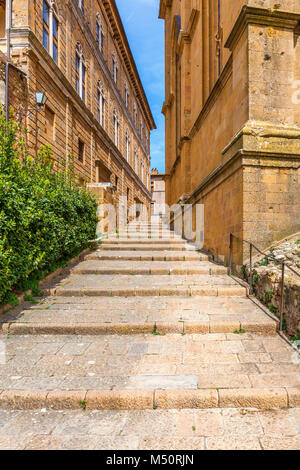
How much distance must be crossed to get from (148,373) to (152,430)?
2.35 feet

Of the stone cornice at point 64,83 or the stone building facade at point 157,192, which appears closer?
the stone cornice at point 64,83

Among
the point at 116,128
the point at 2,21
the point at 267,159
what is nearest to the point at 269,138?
the point at 267,159

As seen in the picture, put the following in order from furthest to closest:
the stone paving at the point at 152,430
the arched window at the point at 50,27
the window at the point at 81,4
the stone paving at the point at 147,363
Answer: the window at the point at 81,4
the arched window at the point at 50,27
the stone paving at the point at 147,363
the stone paving at the point at 152,430

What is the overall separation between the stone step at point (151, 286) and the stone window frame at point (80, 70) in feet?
43.7

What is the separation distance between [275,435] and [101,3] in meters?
25.1

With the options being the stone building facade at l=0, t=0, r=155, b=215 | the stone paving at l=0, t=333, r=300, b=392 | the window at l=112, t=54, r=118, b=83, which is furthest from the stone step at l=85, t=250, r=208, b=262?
the window at l=112, t=54, r=118, b=83

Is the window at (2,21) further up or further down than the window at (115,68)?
further down

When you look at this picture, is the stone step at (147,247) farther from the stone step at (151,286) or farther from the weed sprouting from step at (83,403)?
the weed sprouting from step at (83,403)

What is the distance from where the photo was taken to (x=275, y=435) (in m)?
2.29

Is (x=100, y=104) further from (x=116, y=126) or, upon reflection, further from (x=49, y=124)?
(x=49, y=124)

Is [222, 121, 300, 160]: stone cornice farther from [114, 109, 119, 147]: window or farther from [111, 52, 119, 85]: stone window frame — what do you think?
[111, 52, 119, 85]: stone window frame

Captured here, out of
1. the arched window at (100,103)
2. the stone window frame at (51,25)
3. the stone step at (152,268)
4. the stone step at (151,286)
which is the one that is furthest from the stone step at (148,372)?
the arched window at (100,103)

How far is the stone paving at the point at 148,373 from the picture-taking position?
2.33 m

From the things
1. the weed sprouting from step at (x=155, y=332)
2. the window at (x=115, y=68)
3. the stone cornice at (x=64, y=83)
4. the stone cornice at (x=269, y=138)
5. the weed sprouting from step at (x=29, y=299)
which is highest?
the window at (x=115, y=68)
